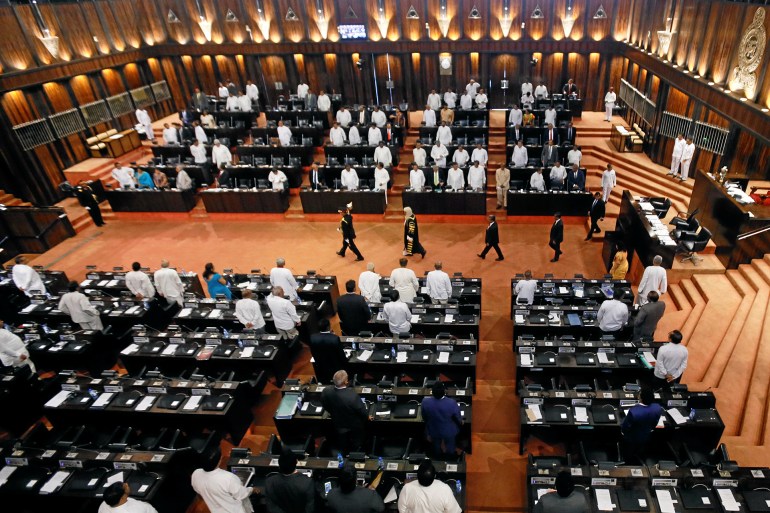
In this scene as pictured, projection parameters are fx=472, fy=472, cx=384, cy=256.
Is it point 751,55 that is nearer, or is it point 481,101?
point 751,55

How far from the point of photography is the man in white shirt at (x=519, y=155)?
14.9 metres

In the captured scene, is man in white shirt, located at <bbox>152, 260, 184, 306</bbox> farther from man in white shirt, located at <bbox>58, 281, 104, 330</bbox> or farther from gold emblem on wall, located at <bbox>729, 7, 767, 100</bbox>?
gold emblem on wall, located at <bbox>729, 7, 767, 100</bbox>

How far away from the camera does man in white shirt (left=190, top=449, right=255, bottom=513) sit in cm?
495

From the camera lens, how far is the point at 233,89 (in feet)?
72.4

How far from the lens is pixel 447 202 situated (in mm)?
14320

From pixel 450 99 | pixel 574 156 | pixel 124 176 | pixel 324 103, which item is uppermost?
pixel 324 103

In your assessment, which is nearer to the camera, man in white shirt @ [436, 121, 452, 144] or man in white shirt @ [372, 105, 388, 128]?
man in white shirt @ [436, 121, 452, 144]

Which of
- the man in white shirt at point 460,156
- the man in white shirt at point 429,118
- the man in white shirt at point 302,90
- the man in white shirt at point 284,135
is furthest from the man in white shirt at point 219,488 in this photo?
the man in white shirt at point 302,90

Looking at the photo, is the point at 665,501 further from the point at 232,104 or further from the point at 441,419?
the point at 232,104

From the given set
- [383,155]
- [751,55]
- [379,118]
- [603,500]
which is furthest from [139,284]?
[751,55]

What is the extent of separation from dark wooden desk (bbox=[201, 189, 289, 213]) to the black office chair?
11.2 meters

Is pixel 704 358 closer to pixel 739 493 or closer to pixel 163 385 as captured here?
pixel 739 493

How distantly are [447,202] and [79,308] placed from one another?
974 centimetres

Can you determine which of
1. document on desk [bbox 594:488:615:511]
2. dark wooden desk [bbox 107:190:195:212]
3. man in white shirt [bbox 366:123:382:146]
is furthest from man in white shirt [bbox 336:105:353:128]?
document on desk [bbox 594:488:615:511]
